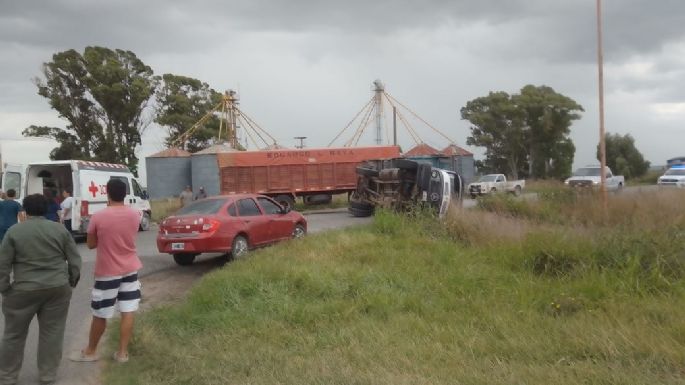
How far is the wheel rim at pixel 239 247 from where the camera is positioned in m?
11.5

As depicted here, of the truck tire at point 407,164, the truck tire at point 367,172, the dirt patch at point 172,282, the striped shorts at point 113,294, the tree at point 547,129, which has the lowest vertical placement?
the dirt patch at point 172,282

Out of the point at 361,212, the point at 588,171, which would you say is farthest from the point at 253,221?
the point at 588,171

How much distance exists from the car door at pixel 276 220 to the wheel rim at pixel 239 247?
36.6 inches

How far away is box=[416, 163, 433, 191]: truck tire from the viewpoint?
17.9m

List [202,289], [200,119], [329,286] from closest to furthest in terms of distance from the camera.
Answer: [329,286]
[202,289]
[200,119]

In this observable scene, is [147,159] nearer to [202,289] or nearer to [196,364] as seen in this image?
[202,289]

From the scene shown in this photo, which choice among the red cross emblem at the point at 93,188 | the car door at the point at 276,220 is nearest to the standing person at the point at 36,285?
the car door at the point at 276,220

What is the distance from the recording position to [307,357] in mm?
5297

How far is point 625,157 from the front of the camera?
202ft

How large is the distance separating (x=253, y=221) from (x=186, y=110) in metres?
34.8

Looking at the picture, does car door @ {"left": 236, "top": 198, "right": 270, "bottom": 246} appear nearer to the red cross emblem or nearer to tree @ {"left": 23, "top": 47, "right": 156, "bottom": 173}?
the red cross emblem

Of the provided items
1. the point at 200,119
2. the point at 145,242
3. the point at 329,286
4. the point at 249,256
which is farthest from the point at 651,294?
the point at 200,119

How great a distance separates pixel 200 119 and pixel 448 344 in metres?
42.7

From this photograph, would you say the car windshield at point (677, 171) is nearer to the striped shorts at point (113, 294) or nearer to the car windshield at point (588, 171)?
the car windshield at point (588, 171)
